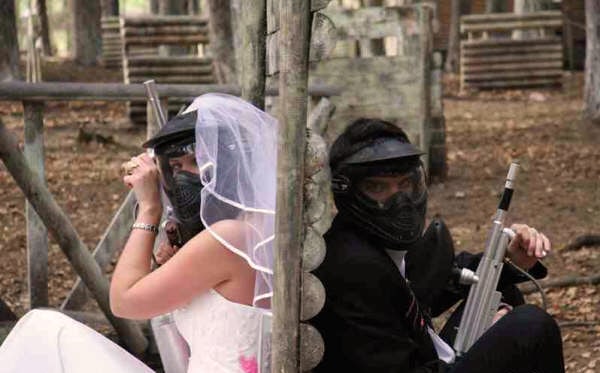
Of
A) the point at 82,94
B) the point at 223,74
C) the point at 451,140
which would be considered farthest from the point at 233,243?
the point at 451,140

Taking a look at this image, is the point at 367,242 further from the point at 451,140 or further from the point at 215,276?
the point at 451,140

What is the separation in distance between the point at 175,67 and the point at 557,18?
28.9 feet

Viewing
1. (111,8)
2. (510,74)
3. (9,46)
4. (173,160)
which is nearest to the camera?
(173,160)

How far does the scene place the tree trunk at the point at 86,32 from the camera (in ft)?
94.7

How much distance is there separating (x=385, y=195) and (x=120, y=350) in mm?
964

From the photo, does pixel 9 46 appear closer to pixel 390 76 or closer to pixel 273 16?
pixel 390 76

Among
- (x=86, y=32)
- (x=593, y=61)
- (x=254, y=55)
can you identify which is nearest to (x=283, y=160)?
(x=254, y=55)

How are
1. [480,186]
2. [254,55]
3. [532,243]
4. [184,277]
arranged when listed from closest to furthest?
1. [184,277]
2. [532,243]
3. [254,55]
4. [480,186]

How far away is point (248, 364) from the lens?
138 inches

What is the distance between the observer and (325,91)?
7.55 meters

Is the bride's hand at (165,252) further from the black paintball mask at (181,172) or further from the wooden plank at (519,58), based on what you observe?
the wooden plank at (519,58)

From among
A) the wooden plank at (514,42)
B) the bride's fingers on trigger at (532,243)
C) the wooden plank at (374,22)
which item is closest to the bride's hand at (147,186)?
the bride's fingers on trigger at (532,243)

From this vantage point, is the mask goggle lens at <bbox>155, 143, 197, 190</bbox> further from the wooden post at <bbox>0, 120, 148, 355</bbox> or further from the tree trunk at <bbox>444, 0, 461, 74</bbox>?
the tree trunk at <bbox>444, 0, 461, 74</bbox>

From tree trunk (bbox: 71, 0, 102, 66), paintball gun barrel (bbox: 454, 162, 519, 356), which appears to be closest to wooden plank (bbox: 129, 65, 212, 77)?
paintball gun barrel (bbox: 454, 162, 519, 356)
